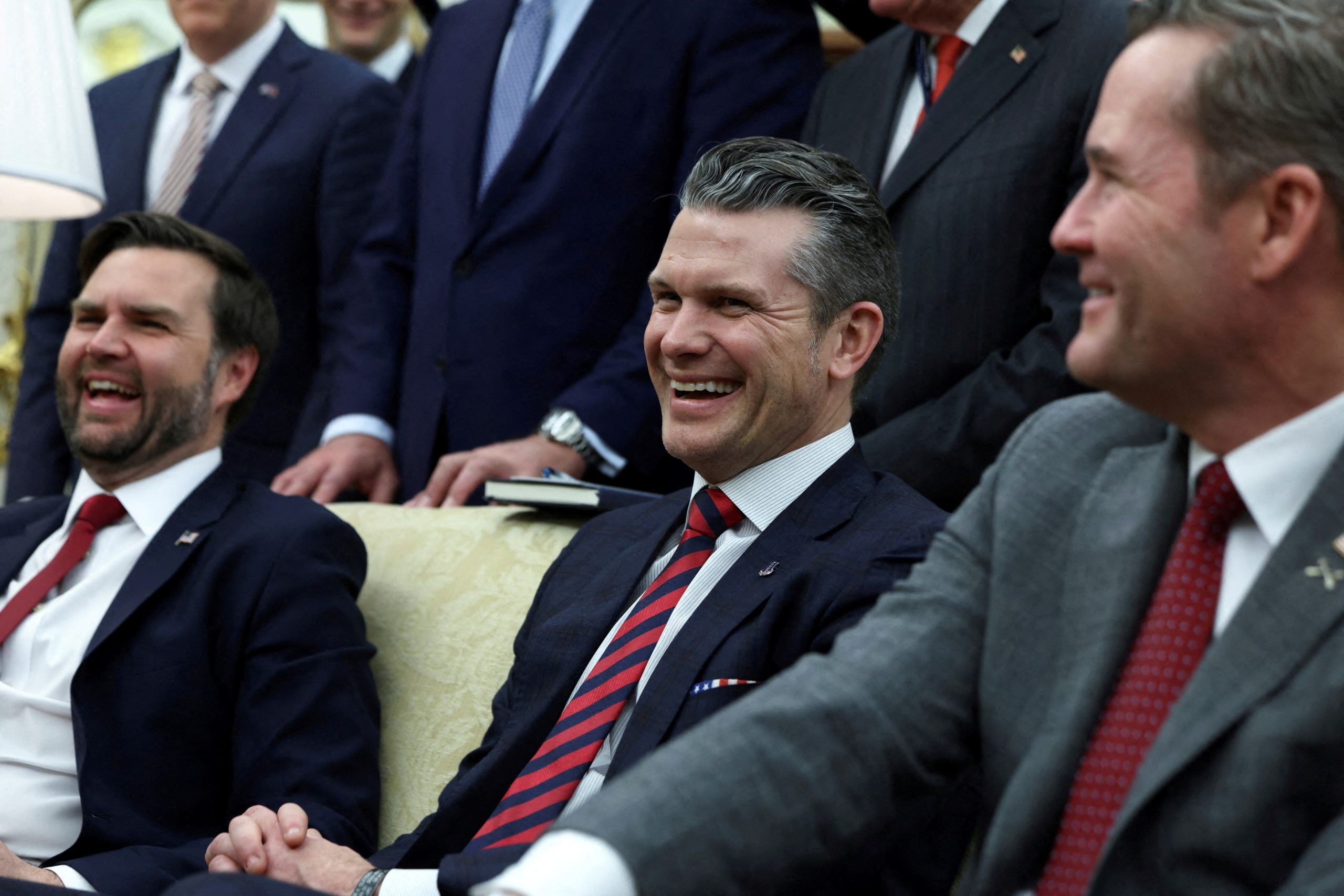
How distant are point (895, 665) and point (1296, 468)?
0.34m

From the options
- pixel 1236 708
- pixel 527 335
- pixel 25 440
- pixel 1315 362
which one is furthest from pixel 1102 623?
pixel 25 440

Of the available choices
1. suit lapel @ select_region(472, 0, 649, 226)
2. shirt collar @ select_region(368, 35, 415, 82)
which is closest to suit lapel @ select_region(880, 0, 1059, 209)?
suit lapel @ select_region(472, 0, 649, 226)

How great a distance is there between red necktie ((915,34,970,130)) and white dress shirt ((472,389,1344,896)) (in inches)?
55.1

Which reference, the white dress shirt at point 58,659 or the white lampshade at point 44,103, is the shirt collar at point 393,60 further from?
the white dress shirt at point 58,659

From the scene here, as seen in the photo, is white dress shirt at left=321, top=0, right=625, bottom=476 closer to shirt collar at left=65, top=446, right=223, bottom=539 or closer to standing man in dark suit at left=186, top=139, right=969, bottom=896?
shirt collar at left=65, top=446, right=223, bottom=539

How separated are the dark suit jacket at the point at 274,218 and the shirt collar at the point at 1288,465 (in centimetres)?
225

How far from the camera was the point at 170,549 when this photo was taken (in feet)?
7.77

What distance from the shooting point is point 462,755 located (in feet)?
7.35

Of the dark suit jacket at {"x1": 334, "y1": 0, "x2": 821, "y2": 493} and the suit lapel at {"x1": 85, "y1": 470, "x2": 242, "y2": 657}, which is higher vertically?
the dark suit jacket at {"x1": 334, "y1": 0, "x2": 821, "y2": 493}

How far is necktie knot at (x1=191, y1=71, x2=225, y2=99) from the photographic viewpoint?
10.9ft

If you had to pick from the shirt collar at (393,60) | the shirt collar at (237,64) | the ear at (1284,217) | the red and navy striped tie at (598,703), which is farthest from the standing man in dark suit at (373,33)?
the ear at (1284,217)

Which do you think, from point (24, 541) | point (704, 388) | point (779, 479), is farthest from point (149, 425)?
Result: point (779, 479)

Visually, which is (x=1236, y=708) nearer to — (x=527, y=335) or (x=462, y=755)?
(x=462, y=755)

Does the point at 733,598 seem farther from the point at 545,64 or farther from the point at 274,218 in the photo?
the point at 274,218
